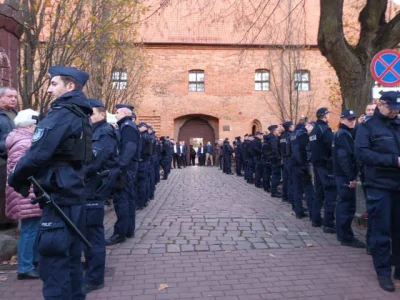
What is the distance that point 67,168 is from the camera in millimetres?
3113

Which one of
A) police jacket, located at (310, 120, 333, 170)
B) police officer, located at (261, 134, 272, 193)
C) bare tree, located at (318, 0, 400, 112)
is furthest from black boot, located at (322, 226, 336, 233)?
police officer, located at (261, 134, 272, 193)

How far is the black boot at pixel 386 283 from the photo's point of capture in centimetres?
421

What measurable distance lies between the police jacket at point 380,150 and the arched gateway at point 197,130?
82.2 ft

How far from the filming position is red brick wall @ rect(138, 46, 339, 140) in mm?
28375

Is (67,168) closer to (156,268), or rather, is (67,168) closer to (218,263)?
(156,268)

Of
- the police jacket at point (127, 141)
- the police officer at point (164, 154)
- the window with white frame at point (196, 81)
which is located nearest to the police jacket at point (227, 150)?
the police officer at point (164, 154)

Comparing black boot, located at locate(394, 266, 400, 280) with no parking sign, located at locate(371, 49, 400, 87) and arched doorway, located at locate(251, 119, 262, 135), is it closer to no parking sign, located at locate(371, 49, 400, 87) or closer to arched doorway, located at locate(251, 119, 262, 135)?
no parking sign, located at locate(371, 49, 400, 87)

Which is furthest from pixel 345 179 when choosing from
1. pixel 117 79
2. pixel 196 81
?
pixel 196 81

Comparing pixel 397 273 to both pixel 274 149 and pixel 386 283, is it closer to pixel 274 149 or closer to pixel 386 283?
pixel 386 283

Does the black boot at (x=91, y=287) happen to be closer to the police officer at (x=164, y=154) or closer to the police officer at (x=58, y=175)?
the police officer at (x=58, y=175)

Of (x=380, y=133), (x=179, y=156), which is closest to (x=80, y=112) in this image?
(x=380, y=133)

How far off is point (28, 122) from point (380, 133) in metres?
4.01

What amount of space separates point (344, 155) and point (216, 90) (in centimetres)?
2344

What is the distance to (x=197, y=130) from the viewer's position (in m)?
30.1
